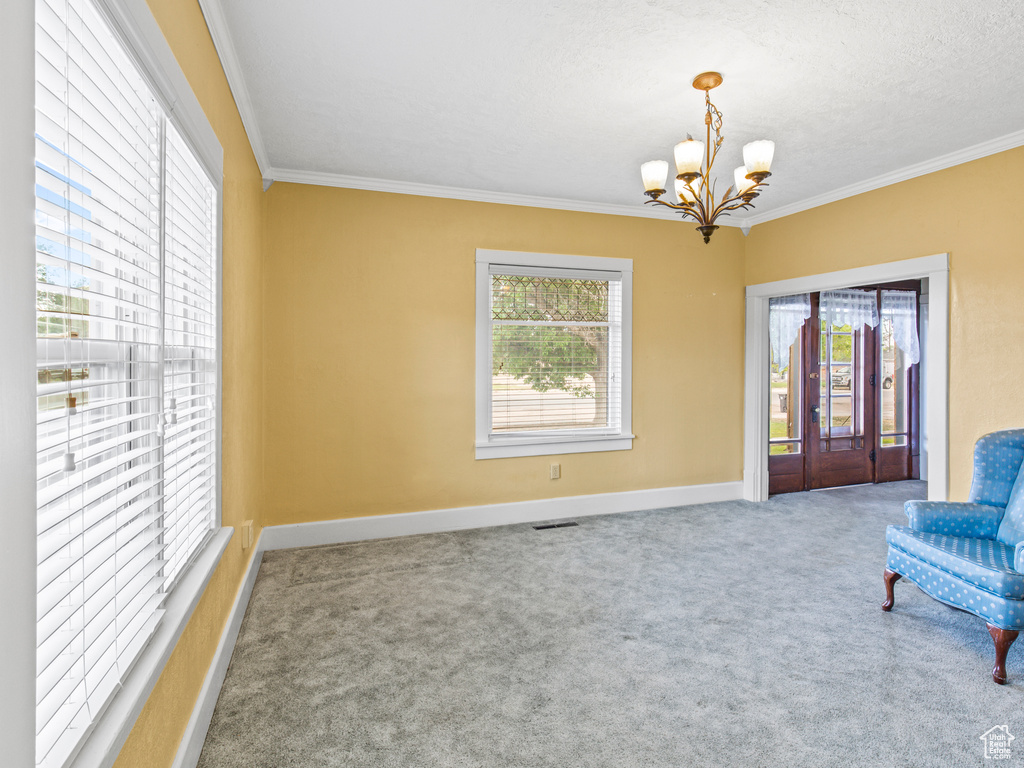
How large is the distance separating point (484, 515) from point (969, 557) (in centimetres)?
300

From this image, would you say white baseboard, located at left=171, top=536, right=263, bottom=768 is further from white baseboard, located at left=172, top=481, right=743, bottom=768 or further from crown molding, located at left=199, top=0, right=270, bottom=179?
crown molding, located at left=199, top=0, right=270, bottom=179

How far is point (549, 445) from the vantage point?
467cm

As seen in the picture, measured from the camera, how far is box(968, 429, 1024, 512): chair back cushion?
2926mm

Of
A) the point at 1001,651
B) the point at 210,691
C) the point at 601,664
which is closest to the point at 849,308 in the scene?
the point at 1001,651

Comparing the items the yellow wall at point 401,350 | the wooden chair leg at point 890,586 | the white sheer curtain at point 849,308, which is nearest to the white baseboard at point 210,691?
the yellow wall at point 401,350

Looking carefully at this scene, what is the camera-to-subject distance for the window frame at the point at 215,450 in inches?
41.0

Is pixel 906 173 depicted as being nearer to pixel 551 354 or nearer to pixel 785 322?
pixel 785 322

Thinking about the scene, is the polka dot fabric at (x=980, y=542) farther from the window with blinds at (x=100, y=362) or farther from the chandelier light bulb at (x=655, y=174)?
the window with blinds at (x=100, y=362)

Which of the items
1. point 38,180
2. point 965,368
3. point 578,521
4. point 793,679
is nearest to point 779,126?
point 965,368

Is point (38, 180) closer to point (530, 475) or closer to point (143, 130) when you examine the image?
point (143, 130)

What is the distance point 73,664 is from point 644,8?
2570 millimetres

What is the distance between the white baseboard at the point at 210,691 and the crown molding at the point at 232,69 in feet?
7.89

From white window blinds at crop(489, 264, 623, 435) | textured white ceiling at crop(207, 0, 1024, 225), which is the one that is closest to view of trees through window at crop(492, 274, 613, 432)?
white window blinds at crop(489, 264, 623, 435)

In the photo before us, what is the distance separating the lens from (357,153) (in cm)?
360
